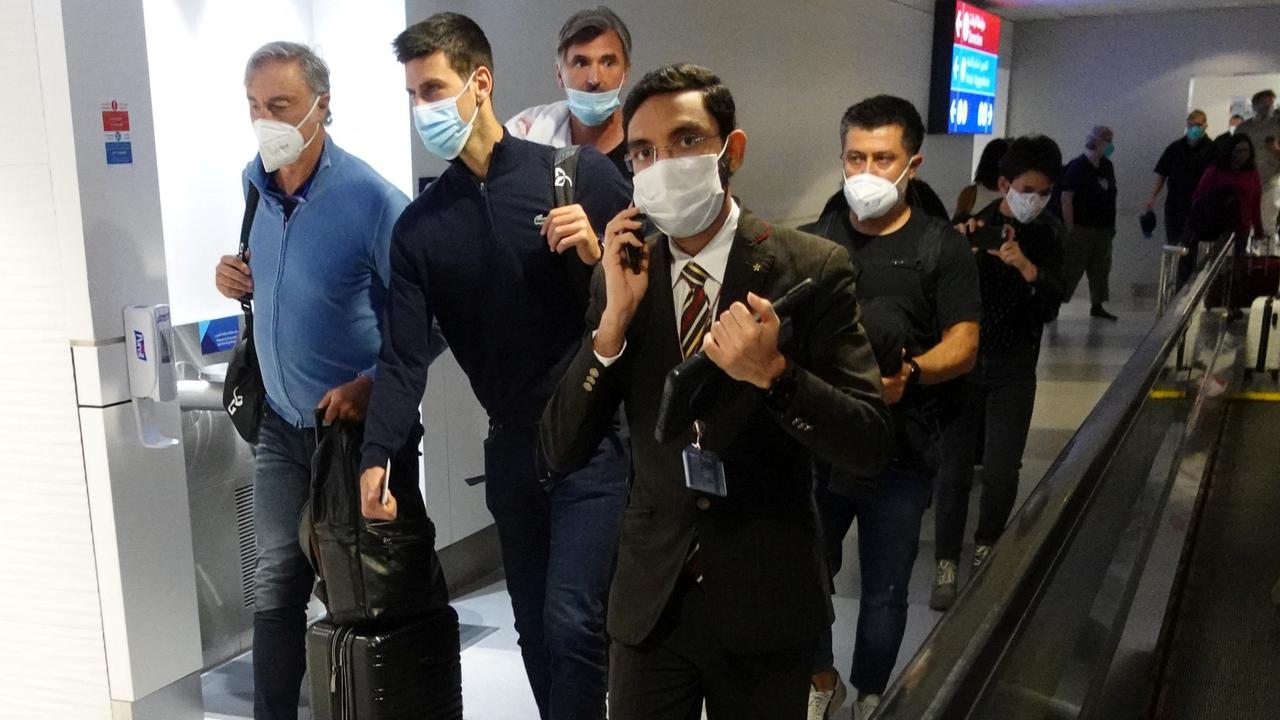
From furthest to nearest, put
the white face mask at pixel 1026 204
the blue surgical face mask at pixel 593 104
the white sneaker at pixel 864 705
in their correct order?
the white face mask at pixel 1026 204, the blue surgical face mask at pixel 593 104, the white sneaker at pixel 864 705

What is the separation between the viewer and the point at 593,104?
379cm

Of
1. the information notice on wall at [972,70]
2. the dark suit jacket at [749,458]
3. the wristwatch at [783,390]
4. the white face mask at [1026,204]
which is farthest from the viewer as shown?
the information notice on wall at [972,70]

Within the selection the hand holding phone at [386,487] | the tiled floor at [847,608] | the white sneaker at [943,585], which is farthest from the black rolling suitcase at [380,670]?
the white sneaker at [943,585]

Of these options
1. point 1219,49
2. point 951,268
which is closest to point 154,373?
point 951,268

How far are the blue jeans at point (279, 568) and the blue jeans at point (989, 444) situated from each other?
103 inches

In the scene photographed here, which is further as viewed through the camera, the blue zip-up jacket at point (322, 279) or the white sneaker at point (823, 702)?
the white sneaker at point (823, 702)

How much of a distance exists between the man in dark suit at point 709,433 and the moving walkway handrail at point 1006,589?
296 mm

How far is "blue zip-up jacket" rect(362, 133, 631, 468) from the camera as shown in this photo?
2.67 metres

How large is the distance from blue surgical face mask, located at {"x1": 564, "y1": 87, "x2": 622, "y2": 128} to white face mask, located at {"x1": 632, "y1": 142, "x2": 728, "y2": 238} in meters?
1.88

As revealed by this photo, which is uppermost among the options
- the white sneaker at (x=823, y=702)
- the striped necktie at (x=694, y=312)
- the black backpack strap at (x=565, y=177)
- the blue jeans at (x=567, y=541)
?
the black backpack strap at (x=565, y=177)

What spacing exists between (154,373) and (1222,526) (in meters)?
4.43

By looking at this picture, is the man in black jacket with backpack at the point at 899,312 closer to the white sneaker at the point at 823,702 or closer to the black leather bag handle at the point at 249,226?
the white sneaker at the point at 823,702

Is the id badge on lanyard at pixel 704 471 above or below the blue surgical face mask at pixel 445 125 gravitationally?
below

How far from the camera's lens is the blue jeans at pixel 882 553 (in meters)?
3.15
